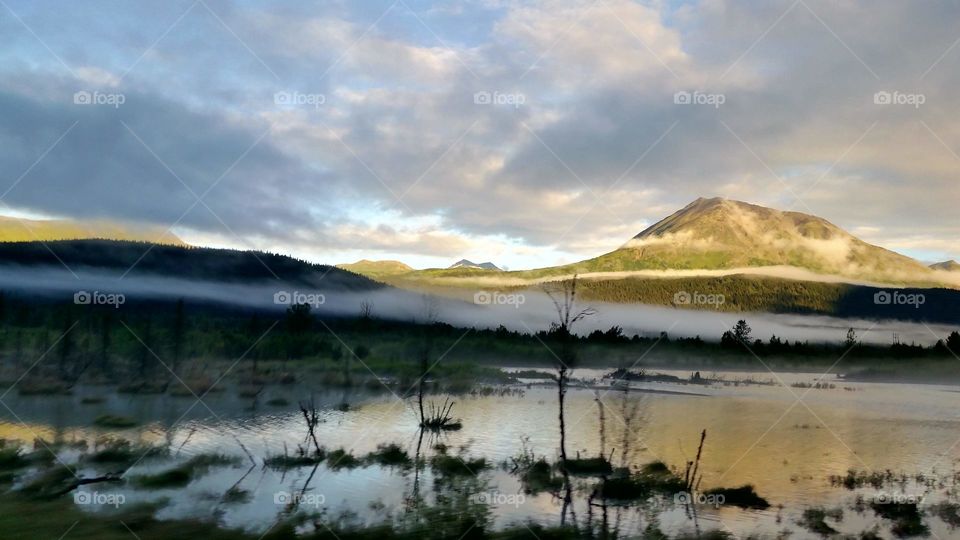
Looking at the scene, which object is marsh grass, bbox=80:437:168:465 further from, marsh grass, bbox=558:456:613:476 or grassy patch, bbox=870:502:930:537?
grassy patch, bbox=870:502:930:537

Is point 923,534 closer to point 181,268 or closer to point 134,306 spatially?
point 134,306

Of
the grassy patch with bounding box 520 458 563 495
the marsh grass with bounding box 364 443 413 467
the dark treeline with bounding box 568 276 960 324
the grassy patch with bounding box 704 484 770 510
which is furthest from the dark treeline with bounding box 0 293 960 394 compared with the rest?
the grassy patch with bounding box 704 484 770 510

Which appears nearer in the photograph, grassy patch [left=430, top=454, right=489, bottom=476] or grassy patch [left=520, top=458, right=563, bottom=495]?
grassy patch [left=520, top=458, right=563, bottom=495]

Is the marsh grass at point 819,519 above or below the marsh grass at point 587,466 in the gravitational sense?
below

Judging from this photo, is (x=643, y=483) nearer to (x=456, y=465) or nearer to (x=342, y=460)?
(x=456, y=465)

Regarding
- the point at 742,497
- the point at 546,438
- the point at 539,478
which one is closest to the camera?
the point at 742,497

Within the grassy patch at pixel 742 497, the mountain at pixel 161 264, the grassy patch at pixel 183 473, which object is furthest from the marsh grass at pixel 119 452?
the mountain at pixel 161 264

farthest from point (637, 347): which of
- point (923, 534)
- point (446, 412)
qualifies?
point (923, 534)

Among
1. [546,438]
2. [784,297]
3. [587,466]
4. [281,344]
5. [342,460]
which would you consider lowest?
[587,466]

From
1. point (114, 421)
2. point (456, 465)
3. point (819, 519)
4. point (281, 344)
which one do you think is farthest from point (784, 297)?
point (114, 421)

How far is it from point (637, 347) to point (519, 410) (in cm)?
5392

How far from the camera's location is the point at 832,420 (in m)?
51.8

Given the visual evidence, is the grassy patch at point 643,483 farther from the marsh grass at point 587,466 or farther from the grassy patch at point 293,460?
the grassy patch at point 293,460

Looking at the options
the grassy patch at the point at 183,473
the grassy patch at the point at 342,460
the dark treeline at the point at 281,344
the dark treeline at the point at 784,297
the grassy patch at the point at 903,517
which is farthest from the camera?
the dark treeline at the point at 784,297
